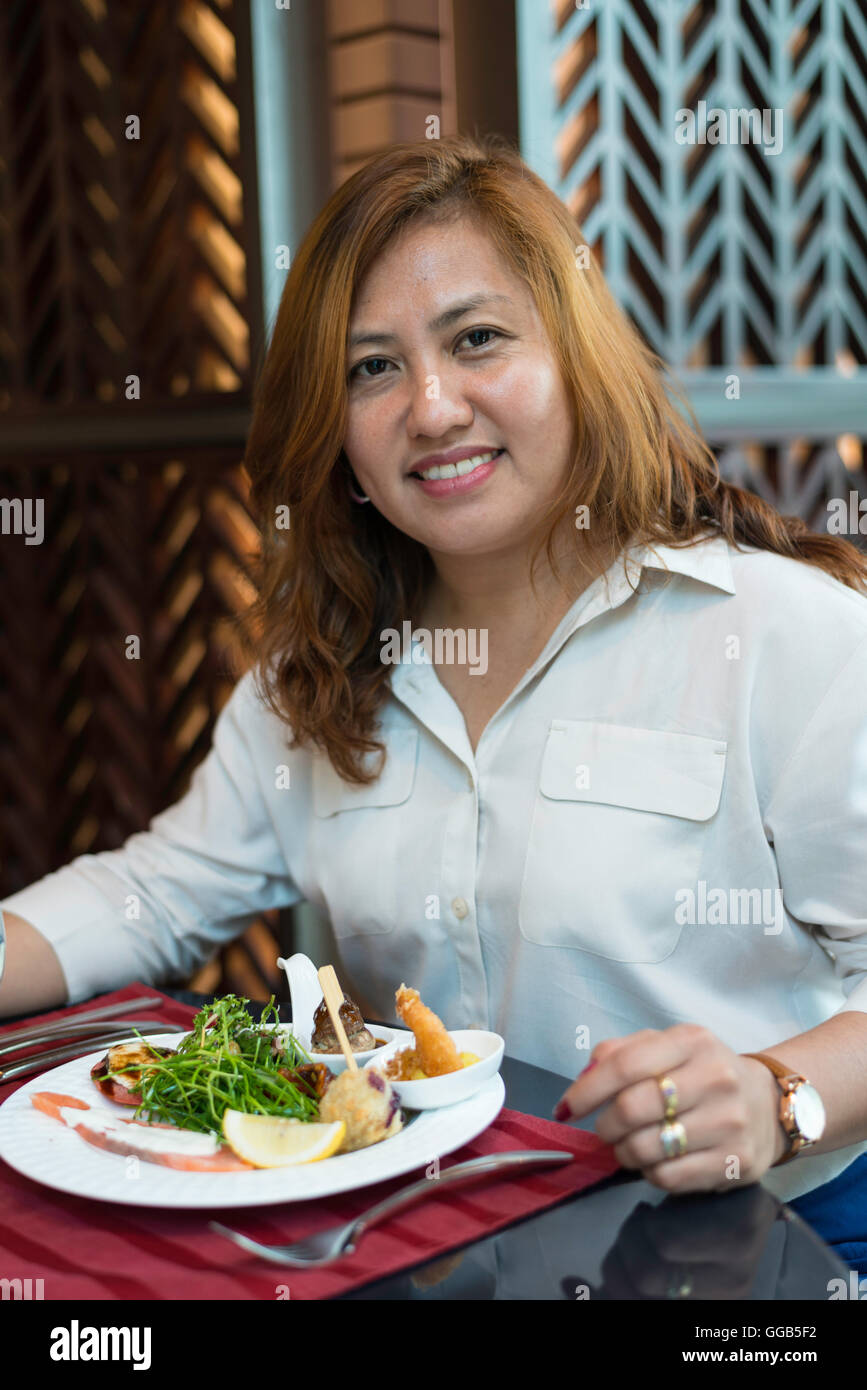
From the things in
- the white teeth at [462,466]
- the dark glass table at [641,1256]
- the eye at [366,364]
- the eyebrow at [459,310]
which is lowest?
the dark glass table at [641,1256]

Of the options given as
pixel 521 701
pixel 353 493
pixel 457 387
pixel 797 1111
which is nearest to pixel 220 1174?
pixel 797 1111

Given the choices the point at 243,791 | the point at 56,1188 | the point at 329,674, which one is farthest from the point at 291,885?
the point at 56,1188

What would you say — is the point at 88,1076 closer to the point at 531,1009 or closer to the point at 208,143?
the point at 531,1009

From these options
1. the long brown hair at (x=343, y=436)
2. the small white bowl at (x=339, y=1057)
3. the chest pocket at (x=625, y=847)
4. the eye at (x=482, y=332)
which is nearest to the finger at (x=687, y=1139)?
the small white bowl at (x=339, y=1057)

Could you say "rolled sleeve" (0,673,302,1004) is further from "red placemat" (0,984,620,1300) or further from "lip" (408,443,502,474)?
"red placemat" (0,984,620,1300)

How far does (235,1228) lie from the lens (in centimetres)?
79

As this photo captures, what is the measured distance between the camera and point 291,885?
1.71 meters

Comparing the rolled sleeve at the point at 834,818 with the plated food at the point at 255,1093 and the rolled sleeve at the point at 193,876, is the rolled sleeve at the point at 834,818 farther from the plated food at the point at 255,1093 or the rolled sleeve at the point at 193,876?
the rolled sleeve at the point at 193,876

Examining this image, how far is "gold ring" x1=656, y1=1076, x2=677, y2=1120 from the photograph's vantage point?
816mm

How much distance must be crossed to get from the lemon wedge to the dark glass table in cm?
12

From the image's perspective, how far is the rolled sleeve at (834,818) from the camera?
1179 mm

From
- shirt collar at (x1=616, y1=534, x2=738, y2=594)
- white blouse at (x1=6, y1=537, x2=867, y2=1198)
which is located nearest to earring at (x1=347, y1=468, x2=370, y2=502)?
white blouse at (x1=6, y1=537, x2=867, y2=1198)

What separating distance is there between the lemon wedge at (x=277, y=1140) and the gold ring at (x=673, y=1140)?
21 centimetres

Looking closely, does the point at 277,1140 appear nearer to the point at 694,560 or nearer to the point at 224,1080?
the point at 224,1080
